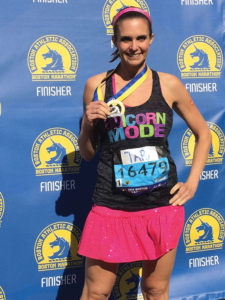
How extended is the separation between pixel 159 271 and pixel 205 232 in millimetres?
962

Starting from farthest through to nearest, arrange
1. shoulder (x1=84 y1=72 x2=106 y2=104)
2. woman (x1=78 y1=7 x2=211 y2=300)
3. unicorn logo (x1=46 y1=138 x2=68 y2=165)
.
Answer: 1. unicorn logo (x1=46 y1=138 x2=68 y2=165)
2. shoulder (x1=84 y1=72 x2=106 y2=104)
3. woman (x1=78 y1=7 x2=211 y2=300)

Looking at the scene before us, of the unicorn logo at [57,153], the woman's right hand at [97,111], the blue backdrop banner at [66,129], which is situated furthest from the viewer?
the unicorn logo at [57,153]

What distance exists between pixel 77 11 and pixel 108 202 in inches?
46.0

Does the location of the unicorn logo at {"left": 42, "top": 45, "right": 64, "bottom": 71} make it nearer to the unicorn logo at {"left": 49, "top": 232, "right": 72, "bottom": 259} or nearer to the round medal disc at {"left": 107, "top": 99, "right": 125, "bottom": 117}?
the round medal disc at {"left": 107, "top": 99, "right": 125, "bottom": 117}

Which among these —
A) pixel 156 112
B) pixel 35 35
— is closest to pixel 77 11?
pixel 35 35

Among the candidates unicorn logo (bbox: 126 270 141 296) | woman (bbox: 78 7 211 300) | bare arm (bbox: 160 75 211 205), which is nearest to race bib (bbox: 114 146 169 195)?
woman (bbox: 78 7 211 300)

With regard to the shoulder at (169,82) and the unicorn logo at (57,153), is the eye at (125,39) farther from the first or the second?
the unicorn logo at (57,153)

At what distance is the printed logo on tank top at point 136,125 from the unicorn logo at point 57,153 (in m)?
0.72

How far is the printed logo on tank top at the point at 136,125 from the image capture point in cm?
172

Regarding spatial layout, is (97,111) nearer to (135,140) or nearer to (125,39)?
(135,140)

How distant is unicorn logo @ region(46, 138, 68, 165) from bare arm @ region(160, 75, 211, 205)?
81cm

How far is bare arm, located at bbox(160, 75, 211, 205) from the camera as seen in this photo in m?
1.78

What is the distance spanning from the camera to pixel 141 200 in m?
1.76

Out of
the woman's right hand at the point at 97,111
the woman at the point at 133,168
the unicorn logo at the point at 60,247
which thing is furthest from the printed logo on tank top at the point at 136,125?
the unicorn logo at the point at 60,247
